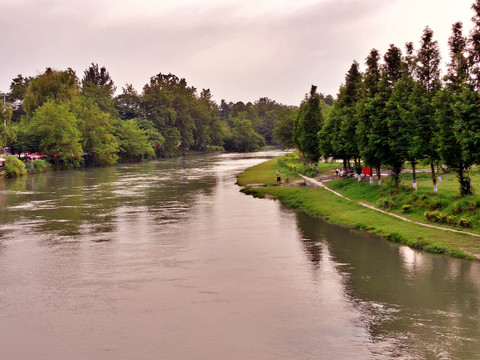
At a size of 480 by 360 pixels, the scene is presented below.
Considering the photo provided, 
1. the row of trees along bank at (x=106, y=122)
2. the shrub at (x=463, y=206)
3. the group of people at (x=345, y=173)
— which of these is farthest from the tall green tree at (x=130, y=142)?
the shrub at (x=463, y=206)

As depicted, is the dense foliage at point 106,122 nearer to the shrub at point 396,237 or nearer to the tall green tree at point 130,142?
the tall green tree at point 130,142

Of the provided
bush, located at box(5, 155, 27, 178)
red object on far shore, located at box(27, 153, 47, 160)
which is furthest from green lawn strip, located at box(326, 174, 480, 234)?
red object on far shore, located at box(27, 153, 47, 160)

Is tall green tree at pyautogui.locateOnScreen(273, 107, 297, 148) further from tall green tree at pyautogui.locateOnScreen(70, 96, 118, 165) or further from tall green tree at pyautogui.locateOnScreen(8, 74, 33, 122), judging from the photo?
tall green tree at pyautogui.locateOnScreen(8, 74, 33, 122)

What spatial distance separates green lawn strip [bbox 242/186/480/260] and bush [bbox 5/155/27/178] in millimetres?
46512

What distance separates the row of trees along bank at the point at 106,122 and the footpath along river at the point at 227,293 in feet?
193

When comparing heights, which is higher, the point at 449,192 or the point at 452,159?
the point at 452,159

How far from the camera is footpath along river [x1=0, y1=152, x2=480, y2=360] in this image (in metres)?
15.6

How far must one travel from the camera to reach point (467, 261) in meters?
23.6

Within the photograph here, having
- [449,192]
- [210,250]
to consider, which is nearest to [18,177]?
[210,250]

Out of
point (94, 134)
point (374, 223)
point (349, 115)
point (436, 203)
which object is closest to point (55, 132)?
point (94, 134)

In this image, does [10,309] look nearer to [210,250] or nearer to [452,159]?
[210,250]

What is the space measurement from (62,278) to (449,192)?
26.5 meters

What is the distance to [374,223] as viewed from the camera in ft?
107

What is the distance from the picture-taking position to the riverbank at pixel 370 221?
2547 centimetres
